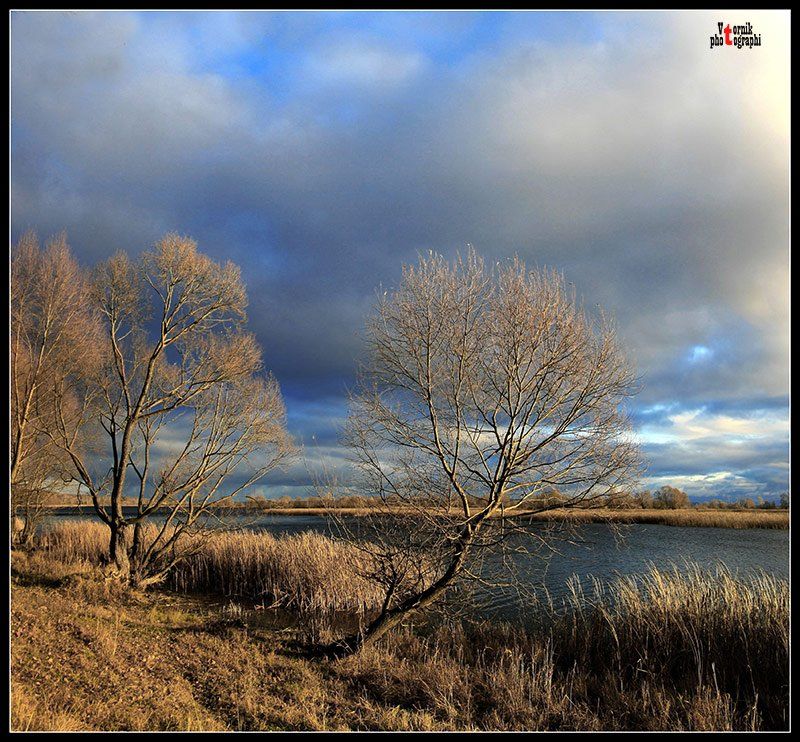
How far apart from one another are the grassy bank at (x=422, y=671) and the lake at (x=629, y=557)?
4.98 feet

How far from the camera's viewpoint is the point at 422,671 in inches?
371

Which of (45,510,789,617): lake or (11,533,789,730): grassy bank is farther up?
(11,533,789,730): grassy bank

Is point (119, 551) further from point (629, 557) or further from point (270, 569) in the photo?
point (629, 557)

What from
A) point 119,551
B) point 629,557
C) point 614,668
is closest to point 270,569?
point 119,551

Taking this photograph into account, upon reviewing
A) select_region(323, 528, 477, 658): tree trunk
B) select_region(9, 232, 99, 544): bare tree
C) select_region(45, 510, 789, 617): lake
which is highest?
select_region(9, 232, 99, 544): bare tree

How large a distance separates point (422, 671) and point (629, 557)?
15.6 metres

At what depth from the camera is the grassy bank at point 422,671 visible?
770 centimetres

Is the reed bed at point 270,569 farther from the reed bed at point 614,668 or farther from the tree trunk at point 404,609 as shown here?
the reed bed at point 614,668

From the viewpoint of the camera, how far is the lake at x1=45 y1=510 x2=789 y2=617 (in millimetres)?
14453

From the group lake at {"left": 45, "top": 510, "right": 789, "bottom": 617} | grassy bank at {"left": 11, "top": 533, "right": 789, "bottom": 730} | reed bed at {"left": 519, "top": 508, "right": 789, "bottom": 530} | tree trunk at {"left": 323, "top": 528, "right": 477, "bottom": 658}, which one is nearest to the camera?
grassy bank at {"left": 11, "top": 533, "right": 789, "bottom": 730}

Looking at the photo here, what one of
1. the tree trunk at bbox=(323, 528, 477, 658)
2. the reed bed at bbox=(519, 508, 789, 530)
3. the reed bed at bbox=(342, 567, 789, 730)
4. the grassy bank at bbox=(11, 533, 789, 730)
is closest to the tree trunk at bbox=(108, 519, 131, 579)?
the grassy bank at bbox=(11, 533, 789, 730)

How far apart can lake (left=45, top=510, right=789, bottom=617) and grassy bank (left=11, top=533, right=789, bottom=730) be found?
1.52 meters

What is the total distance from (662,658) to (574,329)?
652cm

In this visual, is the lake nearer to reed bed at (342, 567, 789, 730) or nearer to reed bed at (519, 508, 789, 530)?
reed bed at (342, 567, 789, 730)
